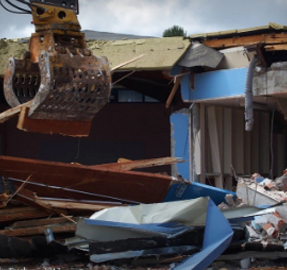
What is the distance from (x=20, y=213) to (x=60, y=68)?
2.72m

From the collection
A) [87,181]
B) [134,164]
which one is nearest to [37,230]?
[87,181]

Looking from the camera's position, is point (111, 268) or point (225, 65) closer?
point (111, 268)

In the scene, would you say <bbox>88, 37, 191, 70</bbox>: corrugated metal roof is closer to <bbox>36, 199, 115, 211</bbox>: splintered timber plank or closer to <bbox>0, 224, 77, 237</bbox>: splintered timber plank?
<bbox>36, 199, 115, 211</bbox>: splintered timber plank

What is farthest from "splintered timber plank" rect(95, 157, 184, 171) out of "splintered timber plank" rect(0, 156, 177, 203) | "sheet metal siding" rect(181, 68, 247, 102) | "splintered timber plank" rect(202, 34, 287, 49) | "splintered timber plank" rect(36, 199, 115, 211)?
"splintered timber plank" rect(202, 34, 287, 49)

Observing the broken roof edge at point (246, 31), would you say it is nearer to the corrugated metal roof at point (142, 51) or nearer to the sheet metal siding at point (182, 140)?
the corrugated metal roof at point (142, 51)

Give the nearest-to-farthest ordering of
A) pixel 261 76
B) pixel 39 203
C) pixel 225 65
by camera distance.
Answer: pixel 39 203
pixel 261 76
pixel 225 65

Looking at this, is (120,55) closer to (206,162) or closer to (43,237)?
(206,162)

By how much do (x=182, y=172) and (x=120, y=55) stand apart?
282 centimetres

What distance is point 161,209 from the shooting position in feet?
20.9

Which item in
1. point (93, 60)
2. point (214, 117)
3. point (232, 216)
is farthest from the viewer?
point (214, 117)

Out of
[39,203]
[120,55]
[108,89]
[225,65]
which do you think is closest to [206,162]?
[225,65]

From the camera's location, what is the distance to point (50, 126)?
6297 mm

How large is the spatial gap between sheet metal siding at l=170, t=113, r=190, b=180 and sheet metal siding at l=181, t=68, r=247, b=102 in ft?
1.76

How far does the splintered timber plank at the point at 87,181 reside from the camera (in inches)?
302
